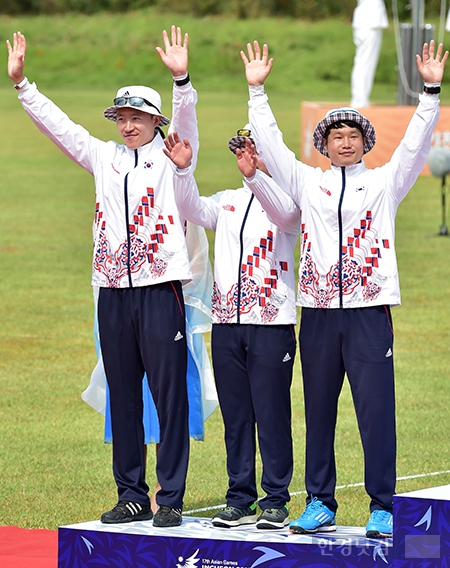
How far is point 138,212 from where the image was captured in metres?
5.91

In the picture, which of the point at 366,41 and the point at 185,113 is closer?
the point at 185,113

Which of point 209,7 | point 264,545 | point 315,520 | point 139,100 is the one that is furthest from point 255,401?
point 209,7

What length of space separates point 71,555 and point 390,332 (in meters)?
1.78

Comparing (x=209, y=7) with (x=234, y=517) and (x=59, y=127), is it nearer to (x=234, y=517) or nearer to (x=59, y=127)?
(x=59, y=127)

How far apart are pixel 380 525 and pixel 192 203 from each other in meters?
1.72

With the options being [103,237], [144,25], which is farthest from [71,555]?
[144,25]

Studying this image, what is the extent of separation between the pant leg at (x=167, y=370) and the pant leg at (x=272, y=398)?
0.34 meters

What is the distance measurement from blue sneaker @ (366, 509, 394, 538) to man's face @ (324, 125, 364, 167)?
160 centimetres

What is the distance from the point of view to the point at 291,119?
110ft

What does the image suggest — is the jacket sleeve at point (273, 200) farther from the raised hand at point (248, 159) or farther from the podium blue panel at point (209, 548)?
the podium blue panel at point (209, 548)

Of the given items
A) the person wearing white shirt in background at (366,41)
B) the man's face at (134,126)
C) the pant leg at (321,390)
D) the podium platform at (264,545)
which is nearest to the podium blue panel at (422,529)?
the podium platform at (264,545)

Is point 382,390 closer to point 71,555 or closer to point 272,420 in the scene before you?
point 272,420

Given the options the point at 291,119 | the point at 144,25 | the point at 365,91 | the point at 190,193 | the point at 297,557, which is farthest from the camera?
the point at 144,25

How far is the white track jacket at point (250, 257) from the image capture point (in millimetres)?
5828
